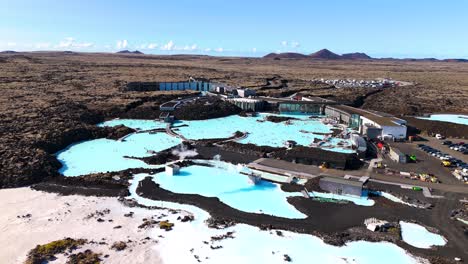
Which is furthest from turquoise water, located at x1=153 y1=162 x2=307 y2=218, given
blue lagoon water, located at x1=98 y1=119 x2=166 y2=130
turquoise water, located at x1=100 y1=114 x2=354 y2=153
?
blue lagoon water, located at x1=98 y1=119 x2=166 y2=130

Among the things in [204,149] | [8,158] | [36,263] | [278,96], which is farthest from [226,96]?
[36,263]

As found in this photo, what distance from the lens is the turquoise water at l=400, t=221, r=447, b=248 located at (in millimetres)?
23703

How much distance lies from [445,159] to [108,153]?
36478mm

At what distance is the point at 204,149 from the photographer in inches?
1710

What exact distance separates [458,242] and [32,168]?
33.8 meters

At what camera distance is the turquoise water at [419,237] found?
77.8 ft

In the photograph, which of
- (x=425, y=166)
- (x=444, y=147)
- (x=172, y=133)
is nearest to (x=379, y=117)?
(x=444, y=147)

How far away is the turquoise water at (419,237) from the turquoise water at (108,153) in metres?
24.1

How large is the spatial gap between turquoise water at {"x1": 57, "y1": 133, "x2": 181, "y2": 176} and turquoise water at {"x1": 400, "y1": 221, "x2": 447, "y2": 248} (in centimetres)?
2408

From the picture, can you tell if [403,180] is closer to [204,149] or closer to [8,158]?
[204,149]

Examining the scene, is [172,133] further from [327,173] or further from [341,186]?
[341,186]

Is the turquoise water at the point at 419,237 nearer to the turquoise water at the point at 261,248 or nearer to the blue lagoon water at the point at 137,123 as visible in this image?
the turquoise water at the point at 261,248

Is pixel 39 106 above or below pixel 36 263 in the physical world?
above

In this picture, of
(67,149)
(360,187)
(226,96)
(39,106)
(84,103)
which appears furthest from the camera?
(226,96)
